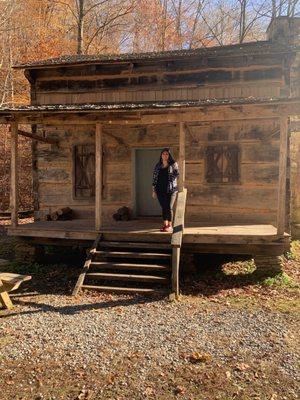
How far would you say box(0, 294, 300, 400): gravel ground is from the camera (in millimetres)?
4539

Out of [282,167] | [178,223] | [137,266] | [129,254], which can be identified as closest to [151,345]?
[137,266]

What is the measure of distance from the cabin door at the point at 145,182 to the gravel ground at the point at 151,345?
16.6 ft

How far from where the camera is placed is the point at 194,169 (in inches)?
458

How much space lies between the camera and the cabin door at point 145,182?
1226 centimetres

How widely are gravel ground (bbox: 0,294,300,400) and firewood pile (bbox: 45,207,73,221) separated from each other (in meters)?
4.67

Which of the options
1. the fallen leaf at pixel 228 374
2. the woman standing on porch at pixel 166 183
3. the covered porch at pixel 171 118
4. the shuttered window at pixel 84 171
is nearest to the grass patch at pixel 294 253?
the covered porch at pixel 171 118

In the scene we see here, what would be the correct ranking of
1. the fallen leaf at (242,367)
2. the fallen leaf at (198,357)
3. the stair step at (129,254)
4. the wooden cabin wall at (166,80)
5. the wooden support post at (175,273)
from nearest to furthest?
the fallen leaf at (242,367)
the fallen leaf at (198,357)
the wooden support post at (175,273)
the stair step at (129,254)
the wooden cabin wall at (166,80)

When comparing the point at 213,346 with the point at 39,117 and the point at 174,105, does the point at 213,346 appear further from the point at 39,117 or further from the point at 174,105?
the point at 39,117

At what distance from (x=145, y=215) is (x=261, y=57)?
588cm

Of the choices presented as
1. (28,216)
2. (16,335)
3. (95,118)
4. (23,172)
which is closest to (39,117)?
(95,118)

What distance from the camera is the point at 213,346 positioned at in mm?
5562

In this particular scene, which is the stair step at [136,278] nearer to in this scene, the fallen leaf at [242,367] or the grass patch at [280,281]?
the grass patch at [280,281]

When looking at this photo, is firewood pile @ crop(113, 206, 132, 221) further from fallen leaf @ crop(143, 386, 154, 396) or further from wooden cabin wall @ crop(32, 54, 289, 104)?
fallen leaf @ crop(143, 386, 154, 396)

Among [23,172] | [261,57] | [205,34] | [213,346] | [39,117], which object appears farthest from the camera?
[205,34]
